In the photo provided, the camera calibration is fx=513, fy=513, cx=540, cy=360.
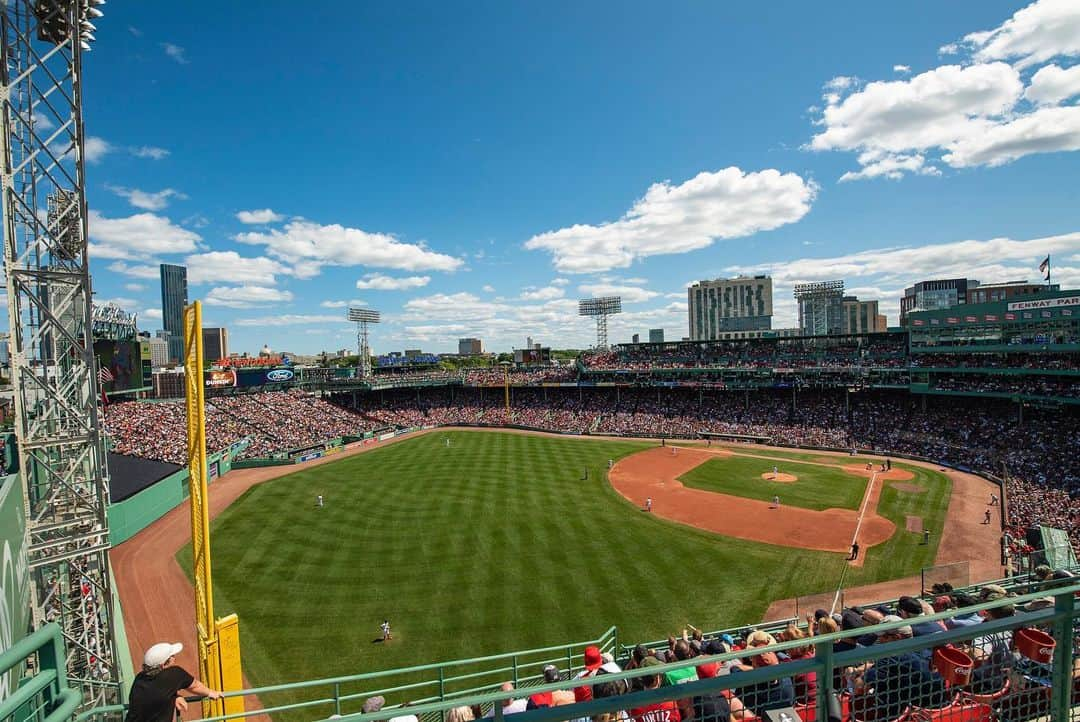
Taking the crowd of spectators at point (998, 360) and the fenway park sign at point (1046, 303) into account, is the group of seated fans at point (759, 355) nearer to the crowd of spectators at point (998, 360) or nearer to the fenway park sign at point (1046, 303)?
the crowd of spectators at point (998, 360)

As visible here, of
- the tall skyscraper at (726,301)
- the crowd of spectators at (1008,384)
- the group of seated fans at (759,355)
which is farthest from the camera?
the tall skyscraper at (726,301)

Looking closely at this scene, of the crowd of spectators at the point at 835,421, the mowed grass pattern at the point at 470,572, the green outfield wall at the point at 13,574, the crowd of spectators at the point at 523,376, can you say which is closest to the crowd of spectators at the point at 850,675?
the green outfield wall at the point at 13,574

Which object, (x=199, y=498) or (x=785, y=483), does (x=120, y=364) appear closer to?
(x=199, y=498)

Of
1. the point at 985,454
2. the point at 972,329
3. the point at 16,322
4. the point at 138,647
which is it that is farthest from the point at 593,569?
the point at 972,329

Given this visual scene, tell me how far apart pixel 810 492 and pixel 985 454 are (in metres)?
14.1

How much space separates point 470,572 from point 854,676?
18649 mm

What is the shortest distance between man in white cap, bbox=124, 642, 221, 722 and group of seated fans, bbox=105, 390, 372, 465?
36303 mm

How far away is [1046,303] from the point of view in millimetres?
35406

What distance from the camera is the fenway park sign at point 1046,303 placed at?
111 ft

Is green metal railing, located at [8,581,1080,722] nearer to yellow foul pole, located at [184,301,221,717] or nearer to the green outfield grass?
yellow foul pole, located at [184,301,221,717]

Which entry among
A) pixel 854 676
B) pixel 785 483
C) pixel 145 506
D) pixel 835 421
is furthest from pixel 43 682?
pixel 835 421

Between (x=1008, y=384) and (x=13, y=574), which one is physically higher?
(x=13, y=574)

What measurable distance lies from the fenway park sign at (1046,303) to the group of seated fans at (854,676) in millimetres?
36096

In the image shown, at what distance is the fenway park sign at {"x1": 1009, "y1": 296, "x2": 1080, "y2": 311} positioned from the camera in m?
33.8
